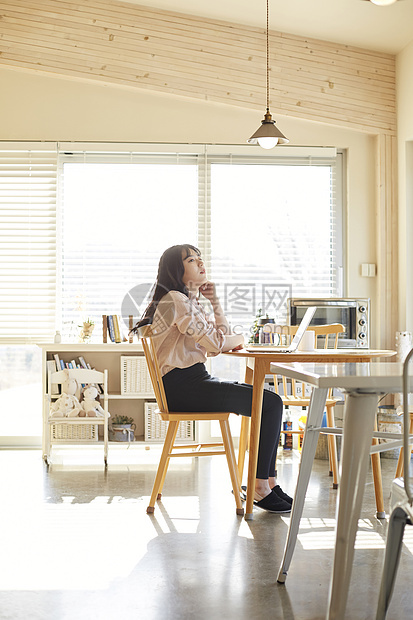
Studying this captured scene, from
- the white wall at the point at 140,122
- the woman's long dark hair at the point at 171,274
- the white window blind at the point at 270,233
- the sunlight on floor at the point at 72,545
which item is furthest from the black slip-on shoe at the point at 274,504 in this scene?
the white wall at the point at 140,122

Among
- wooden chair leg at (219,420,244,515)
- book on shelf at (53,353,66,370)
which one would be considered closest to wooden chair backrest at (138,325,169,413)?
wooden chair leg at (219,420,244,515)

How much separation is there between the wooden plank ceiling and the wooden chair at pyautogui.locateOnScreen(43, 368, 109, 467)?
2.08m

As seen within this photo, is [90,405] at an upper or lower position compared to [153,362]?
lower

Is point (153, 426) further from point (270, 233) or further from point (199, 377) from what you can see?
point (270, 233)

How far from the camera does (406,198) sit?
4805 mm

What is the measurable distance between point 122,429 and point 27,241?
1.56m

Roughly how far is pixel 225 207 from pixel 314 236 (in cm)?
71

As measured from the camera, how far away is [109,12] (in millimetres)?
4750

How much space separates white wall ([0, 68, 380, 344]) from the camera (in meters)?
4.86

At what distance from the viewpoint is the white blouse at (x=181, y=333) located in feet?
10.0

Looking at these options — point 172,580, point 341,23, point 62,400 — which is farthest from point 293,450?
point 341,23

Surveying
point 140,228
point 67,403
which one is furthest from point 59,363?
point 140,228

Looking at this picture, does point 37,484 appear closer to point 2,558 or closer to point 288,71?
point 2,558

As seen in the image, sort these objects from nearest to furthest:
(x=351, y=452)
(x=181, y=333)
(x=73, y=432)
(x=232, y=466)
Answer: (x=351, y=452) → (x=232, y=466) → (x=181, y=333) → (x=73, y=432)
